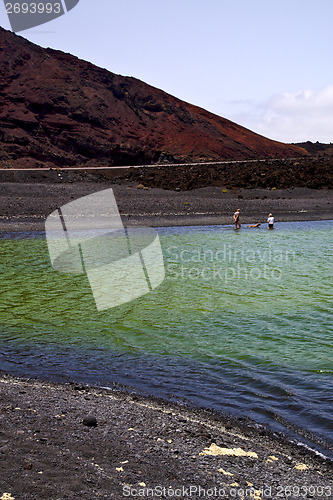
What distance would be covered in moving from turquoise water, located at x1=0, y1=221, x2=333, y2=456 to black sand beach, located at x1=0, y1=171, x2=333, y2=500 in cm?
45

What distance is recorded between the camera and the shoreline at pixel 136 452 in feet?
13.3

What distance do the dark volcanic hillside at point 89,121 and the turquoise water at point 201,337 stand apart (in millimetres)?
44051

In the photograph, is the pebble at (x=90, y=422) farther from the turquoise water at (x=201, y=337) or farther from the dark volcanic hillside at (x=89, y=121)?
the dark volcanic hillside at (x=89, y=121)

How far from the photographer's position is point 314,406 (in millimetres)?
5855

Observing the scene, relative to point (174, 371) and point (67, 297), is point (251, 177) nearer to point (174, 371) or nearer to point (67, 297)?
point (67, 297)

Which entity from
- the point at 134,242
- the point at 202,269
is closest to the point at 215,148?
the point at 134,242

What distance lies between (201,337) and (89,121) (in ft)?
198

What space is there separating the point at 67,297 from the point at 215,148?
60.6 meters

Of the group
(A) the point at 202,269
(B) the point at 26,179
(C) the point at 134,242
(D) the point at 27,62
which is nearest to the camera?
(A) the point at 202,269

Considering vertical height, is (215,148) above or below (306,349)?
above

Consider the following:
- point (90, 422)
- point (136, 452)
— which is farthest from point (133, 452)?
point (90, 422)

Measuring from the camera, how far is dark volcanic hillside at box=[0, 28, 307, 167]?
194ft

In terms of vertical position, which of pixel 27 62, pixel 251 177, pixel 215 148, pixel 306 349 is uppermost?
pixel 27 62

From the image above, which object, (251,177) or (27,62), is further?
(27,62)
